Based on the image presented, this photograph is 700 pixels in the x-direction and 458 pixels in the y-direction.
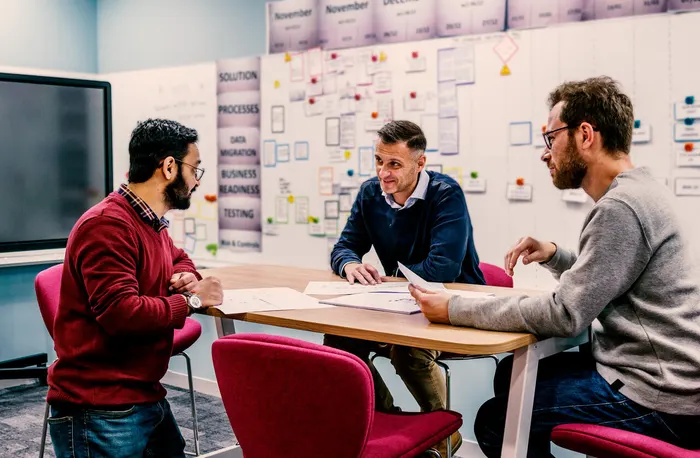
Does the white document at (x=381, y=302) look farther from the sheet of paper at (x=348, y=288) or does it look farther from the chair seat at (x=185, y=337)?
the chair seat at (x=185, y=337)

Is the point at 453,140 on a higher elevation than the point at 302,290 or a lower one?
higher

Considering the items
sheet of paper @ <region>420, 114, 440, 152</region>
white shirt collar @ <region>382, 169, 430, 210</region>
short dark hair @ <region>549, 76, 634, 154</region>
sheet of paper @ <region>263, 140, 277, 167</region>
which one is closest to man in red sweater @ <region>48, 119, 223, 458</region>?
white shirt collar @ <region>382, 169, 430, 210</region>

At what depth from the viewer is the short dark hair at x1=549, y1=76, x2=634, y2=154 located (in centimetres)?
189

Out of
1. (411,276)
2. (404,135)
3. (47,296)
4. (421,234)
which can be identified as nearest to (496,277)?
(421,234)

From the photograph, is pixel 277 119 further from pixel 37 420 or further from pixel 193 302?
pixel 193 302

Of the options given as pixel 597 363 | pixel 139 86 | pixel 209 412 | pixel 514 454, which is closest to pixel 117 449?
pixel 514 454

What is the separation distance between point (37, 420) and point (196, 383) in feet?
2.90

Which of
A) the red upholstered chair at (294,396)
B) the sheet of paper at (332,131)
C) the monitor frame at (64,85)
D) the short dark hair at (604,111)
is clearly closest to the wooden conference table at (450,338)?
the red upholstered chair at (294,396)

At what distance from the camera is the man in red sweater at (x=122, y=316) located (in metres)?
1.86

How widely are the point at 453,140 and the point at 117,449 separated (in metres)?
1.93

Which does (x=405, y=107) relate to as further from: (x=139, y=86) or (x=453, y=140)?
(x=139, y=86)

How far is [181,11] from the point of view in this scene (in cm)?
424

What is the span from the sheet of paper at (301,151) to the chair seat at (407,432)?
1.98m

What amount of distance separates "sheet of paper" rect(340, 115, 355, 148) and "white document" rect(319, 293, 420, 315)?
58.3 inches
